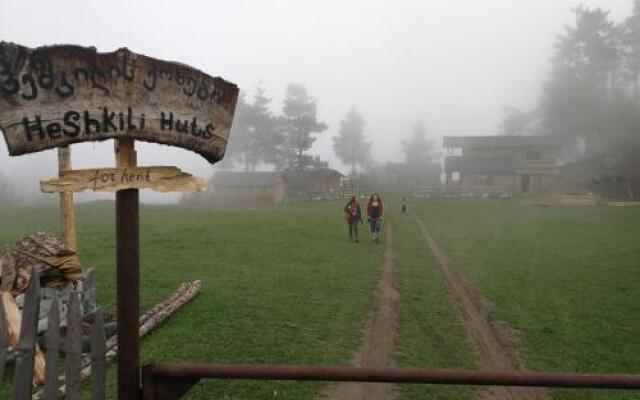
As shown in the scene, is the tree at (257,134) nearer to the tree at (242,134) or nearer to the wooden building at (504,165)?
the tree at (242,134)

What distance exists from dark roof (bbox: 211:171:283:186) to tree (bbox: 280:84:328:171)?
1233 centimetres

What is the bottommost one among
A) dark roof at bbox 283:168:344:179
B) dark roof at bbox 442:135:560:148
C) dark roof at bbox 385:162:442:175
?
dark roof at bbox 283:168:344:179

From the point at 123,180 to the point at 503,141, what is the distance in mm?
68375

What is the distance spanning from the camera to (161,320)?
9023 millimetres

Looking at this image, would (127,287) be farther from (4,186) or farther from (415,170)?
(415,170)

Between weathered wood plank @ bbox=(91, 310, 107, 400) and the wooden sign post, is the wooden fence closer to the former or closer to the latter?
weathered wood plank @ bbox=(91, 310, 107, 400)

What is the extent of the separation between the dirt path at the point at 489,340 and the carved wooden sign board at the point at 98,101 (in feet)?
17.7

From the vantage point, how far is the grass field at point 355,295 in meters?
7.89

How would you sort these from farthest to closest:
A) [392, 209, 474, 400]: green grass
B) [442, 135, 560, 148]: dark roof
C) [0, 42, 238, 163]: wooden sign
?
[442, 135, 560, 148]: dark roof < [392, 209, 474, 400]: green grass < [0, 42, 238, 163]: wooden sign

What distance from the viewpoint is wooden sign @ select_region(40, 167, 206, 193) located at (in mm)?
3744

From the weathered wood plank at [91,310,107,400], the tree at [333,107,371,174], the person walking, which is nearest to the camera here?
the weathered wood plank at [91,310,107,400]

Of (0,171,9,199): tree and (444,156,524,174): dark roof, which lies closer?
(0,171,9,199): tree

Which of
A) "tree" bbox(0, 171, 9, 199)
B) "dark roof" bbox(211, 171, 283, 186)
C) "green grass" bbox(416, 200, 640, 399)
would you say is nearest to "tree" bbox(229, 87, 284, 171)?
"dark roof" bbox(211, 171, 283, 186)

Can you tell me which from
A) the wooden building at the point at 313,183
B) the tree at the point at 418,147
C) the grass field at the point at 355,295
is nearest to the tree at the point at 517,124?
the tree at the point at 418,147
